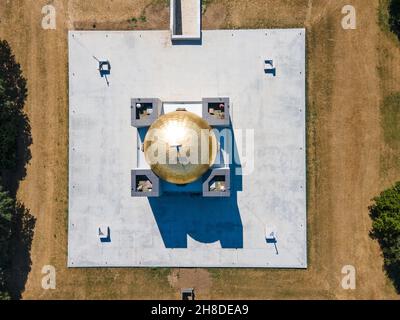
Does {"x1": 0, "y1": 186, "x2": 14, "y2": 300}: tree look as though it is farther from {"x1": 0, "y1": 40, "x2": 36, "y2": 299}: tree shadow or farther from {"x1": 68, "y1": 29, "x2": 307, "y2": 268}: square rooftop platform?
{"x1": 68, "y1": 29, "x2": 307, "y2": 268}: square rooftop platform

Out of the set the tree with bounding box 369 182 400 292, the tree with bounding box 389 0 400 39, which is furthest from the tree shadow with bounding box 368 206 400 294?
the tree with bounding box 389 0 400 39

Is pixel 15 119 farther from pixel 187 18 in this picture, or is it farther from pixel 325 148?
pixel 325 148

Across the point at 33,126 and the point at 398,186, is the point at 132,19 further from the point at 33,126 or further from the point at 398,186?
the point at 398,186

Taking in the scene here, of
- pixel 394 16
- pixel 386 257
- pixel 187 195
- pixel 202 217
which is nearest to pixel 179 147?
pixel 187 195

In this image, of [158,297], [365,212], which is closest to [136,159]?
[158,297]

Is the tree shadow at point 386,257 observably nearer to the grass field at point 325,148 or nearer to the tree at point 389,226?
the tree at point 389,226

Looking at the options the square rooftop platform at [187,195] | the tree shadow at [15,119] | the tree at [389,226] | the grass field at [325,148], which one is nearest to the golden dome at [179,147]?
the square rooftop platform at [187,195]
